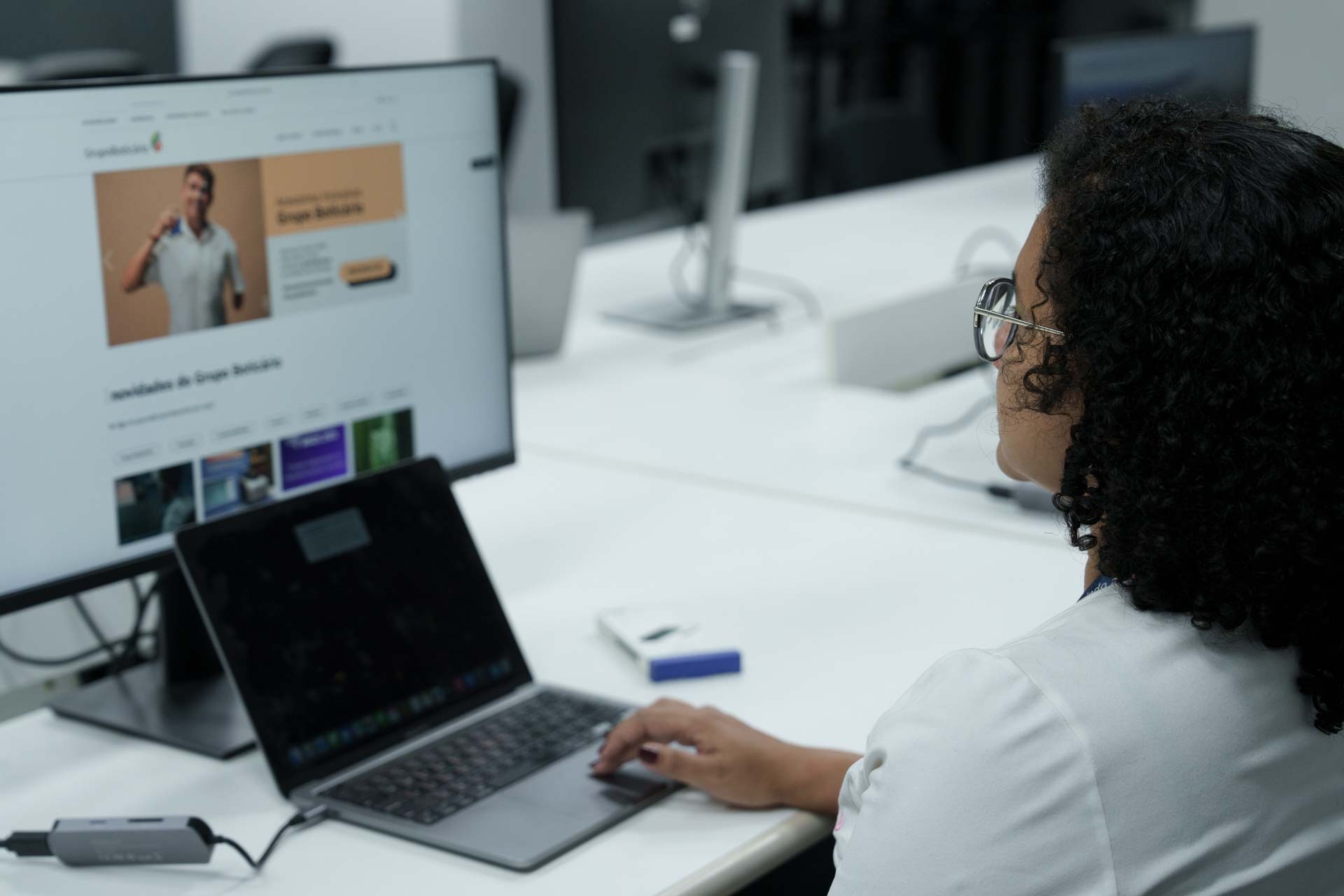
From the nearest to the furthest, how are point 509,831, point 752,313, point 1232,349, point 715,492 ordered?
point 1232,349 → point 509,831 → point 715,492 → point 752,313

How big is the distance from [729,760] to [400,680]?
0.26 m

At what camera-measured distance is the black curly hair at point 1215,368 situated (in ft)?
2.12

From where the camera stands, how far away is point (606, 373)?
2.02 m

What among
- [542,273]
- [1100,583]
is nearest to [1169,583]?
[1100,583]

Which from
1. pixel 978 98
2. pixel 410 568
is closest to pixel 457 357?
pixel 410 568

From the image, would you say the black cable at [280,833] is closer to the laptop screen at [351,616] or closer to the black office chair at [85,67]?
the laptop screen at [351,616]

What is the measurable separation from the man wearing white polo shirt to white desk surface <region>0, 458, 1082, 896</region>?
1.03 feet

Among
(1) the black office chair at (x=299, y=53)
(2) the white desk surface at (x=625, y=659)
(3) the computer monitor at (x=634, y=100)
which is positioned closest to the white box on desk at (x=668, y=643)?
(2) the white desk surface at (x=625, y=659)

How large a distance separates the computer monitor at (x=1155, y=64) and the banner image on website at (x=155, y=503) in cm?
153

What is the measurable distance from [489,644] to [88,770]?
0.95ft

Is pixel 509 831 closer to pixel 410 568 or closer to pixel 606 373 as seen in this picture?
pixel 410 568

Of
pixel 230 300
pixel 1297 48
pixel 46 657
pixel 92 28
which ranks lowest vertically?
pixel 46 657

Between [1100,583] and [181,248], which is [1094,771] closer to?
[1100,583]

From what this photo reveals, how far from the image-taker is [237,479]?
1.09 m
